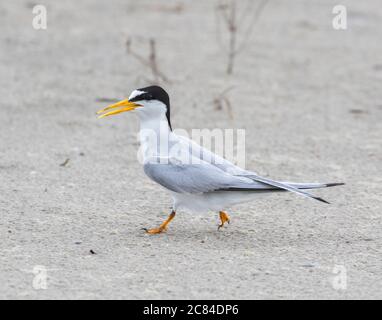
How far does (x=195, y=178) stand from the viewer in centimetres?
402

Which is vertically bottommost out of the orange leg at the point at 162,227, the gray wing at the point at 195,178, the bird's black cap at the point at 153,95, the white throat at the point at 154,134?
the orange leg at the point at 162,227

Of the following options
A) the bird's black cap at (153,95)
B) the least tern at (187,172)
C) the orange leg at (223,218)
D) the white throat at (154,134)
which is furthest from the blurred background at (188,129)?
the bird's black cap at (153,95)

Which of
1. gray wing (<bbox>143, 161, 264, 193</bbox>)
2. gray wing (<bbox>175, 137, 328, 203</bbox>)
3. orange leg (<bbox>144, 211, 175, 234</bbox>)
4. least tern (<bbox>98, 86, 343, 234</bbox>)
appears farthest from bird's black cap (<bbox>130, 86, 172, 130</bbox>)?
orange leg (<bbox>144, 211, 175, 234</bbox>)

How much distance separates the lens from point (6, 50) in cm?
762

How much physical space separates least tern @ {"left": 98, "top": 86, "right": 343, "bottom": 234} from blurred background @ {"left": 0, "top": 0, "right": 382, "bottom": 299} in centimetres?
19

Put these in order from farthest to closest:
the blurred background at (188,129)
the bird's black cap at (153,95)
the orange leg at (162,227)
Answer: the bird's black cap at (153,95) → the orange leg at (162,227) → the blurred background at (188,129)

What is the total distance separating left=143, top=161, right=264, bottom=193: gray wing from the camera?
13.0 ft

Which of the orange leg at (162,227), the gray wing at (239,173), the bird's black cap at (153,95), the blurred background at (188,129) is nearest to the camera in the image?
the blurred background at (188,129)

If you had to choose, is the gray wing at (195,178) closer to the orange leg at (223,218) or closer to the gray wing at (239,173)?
the gray wing at (239,173)

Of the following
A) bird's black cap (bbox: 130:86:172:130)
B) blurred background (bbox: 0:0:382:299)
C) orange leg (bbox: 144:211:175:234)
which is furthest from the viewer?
bird's black cap (bbox: 130:86:172:130)

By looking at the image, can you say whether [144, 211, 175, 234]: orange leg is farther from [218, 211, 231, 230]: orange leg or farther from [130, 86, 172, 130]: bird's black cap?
[130, 86, 172, 130]: bird's black cap

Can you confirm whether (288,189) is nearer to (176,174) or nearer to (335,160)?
(176,174)

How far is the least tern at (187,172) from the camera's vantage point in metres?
3.96

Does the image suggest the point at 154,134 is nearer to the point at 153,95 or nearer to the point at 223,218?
the point at 153,95
